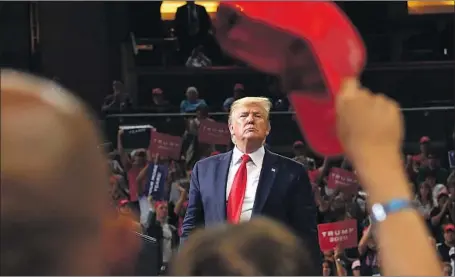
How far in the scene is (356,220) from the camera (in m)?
7.77

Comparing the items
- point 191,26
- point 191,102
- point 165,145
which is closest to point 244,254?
point 165,145

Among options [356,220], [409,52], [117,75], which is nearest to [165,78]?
[117,75]

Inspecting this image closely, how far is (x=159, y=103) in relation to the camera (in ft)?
34.1

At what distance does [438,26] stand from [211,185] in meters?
8.61

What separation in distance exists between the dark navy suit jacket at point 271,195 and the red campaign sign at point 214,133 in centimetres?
509

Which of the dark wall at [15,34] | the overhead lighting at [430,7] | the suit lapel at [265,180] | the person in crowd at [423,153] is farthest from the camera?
the overhead lighting at [430,7]

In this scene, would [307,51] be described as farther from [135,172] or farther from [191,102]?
[191,102]

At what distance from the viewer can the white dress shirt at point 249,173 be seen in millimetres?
3838

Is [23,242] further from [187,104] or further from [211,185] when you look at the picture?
[187,104]

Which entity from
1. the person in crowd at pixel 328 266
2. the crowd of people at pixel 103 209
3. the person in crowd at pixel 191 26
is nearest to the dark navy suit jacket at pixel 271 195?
the crowd of people at pixel 103 209

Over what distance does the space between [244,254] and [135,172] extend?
7.63 metres

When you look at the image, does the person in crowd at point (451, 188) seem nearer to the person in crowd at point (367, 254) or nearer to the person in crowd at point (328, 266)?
the person in crowd at point (367, 254)

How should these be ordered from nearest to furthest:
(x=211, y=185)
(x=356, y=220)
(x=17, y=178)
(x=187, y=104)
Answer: (x=17, y=178) < (x=211, y=185) < (x=356, y=220) < (x=187, y=104)

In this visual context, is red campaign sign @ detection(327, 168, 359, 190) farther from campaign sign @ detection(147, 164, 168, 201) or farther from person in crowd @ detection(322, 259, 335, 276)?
campaign sign @ detection(147, 164, 168, 201)
